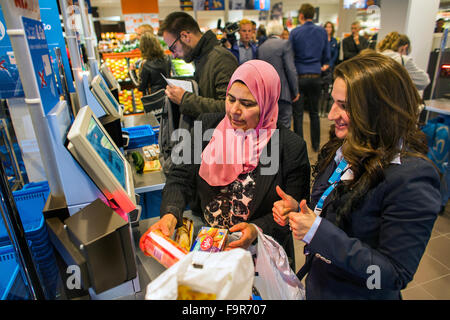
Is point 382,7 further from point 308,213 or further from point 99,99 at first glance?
point 308,213

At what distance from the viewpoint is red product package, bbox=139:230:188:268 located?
937 mm

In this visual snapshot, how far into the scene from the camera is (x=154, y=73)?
4.81 m

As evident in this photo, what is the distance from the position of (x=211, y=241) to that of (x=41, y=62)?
3.22 ft

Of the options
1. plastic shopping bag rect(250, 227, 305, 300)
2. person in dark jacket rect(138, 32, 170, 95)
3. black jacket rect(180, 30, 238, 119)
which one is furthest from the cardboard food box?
person in dark jacket rect(138, 32, 170, 95)

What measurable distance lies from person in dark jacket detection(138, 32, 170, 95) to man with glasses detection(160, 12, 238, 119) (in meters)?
2.43

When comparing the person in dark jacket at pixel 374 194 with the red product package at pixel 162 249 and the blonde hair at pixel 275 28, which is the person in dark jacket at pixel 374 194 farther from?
the blonde hair at pixel 275 28

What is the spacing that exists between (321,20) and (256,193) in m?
16.3

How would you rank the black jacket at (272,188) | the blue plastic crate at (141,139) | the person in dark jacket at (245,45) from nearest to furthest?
the black jacket at (272,188) → the blue plastic crate at (141,139) → the person in dark jacket at (245,45)

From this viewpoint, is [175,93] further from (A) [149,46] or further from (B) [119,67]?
(B) [119,67]

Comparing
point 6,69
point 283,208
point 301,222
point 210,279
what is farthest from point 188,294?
point 6,69

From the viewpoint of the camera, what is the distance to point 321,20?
15.2 metres

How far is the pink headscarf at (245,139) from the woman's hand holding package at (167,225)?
297 millimetres

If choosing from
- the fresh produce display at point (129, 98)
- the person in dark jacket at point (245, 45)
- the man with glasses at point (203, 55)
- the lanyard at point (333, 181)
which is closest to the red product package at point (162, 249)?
the lanyard at point (333, 181)

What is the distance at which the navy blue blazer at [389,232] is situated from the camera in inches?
37.0
